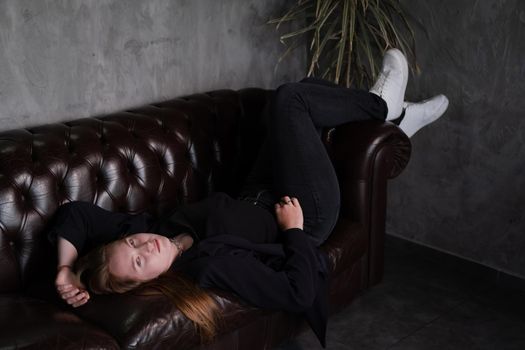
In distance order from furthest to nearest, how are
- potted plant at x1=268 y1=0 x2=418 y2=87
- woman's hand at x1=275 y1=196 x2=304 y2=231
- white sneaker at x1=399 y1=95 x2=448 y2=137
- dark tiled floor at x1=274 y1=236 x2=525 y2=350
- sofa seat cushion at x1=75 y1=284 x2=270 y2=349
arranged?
1. potted plant at x1=268 y1=0 x2=418 y2=87
2. white sneaker at x1=399 y1=95 x2=448 y2=137
3. dark tiled floor at x1=274 y1=236 x2=525 y2=350
4. woman's hand at x1=275 y1=196 x2=304 y2=231
5. sofa seat cushion at x1=75 y1=284 x2=270 y2=349

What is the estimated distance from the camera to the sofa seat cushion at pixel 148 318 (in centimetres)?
187

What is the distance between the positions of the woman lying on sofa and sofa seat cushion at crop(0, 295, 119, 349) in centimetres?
11

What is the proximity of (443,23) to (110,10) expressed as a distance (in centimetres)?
147

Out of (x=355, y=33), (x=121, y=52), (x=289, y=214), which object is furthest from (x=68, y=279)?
(x=355, y=33)

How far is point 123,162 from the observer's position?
8.21 feet

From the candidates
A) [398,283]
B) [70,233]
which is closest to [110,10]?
[70,233]

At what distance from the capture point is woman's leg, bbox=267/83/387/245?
2.44 metres

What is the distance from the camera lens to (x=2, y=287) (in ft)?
7.16

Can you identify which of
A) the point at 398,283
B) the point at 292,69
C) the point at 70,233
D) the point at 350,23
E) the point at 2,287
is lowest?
the point at 398,283

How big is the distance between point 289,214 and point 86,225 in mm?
700

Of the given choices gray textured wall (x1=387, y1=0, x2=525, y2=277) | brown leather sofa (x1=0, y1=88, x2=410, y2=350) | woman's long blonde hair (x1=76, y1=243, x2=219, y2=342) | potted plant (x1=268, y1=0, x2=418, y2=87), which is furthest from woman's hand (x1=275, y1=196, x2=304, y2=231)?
gray textured wall (x1=387, y1=0, x2=525, y2=277)

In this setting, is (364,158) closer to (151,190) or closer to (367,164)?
(367,164)

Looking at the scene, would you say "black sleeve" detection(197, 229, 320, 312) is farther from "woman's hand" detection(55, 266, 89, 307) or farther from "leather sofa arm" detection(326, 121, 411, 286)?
"leather sofa arm" detection(326, 121, 411, 286)

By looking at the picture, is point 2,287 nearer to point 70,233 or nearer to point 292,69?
point 70,233
